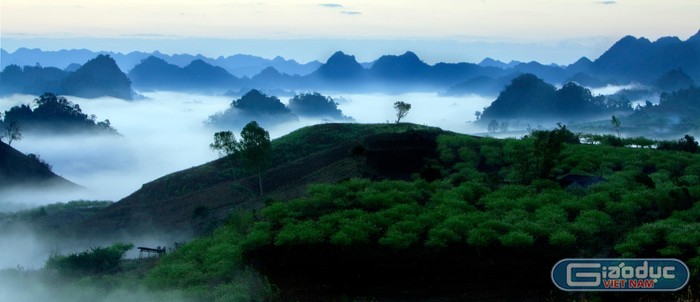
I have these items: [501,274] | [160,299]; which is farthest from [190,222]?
[501,274]

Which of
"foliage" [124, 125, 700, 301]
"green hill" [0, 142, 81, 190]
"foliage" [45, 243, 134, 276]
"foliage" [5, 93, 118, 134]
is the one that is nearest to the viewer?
"foliage" [124, 125, 700, 301]

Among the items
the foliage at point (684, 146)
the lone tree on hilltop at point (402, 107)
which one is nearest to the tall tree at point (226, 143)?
the lone tree on hilltop at point (402, 107)

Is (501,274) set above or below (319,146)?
below

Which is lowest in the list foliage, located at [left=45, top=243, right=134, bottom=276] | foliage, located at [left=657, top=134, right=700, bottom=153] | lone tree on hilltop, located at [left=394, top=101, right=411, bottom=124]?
foliage, located at [left=45, top=243, right=134, bottom=276]

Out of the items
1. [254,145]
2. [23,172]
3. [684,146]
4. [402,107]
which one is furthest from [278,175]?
[23,172]

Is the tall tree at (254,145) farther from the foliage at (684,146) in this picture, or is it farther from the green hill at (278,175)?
the foliage at (684,146)

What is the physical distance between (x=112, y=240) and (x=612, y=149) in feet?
126

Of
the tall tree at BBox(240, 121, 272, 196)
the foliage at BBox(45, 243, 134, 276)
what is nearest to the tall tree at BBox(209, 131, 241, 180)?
the tall tree at BBox(240, 121, 272, 196)

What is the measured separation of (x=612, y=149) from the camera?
161 ft

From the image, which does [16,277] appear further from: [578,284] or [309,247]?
[578,284]

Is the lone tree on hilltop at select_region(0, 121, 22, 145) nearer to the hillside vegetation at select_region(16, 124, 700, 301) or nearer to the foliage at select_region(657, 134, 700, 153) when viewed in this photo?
the hillside vegetation at select_region(16, 124, 700, 301)

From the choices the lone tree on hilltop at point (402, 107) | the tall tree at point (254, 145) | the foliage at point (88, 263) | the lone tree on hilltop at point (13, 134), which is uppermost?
the lone tree on hilltop at point (13, 134)

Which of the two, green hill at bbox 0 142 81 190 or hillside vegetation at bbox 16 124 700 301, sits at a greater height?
green hill at bbox 0 142 81 190

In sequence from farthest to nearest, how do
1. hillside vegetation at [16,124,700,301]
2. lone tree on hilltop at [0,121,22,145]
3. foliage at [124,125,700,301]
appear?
lone tree on hilltop at [0,121,22,145]
foliage at [124,125,700,301]
hillside vegetation at [16,124,700,301]
